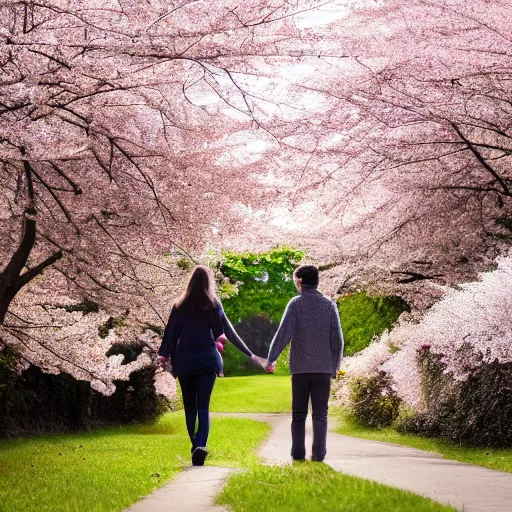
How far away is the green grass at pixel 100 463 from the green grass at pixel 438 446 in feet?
6.45

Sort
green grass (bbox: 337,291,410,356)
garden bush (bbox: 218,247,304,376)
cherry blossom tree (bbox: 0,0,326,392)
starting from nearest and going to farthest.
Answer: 1. cherry blossom tree (bbox: 0,0,326,392)
2. green grass (bbox: 337,291,410,356)
3. garden bush (bbox: 218,247,304,376)

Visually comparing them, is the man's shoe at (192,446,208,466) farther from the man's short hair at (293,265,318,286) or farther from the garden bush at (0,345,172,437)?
the garden bush at (0,345,172,437)

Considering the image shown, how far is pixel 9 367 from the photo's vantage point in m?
16.4

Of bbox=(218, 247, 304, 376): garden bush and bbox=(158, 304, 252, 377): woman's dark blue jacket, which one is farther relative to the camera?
bbox=(218, 247, 304, 376): garden bush

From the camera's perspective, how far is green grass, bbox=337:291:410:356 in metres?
22.9

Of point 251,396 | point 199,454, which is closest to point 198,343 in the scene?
point 199,454

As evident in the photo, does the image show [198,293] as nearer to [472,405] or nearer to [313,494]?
[313,494]

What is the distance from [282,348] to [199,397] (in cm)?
100

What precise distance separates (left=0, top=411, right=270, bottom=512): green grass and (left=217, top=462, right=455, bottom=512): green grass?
977mm

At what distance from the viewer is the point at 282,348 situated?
888 cm

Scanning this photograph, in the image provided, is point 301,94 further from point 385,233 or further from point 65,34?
point 385,233

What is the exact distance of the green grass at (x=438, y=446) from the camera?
11.2m

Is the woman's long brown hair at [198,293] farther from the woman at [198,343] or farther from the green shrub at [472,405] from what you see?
the green shrub at [472,405]

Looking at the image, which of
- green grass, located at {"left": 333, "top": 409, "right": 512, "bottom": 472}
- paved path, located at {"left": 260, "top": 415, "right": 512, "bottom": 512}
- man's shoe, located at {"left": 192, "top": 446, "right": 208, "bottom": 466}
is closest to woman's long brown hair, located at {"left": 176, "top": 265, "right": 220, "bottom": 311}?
man's shoe, located at {"left": 192, "top": 446, "right": 208, "bottom": 466}
